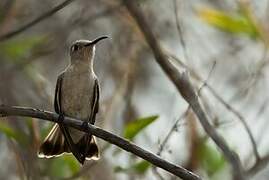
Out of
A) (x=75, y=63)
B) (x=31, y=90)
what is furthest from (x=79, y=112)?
(x=31, y=90)

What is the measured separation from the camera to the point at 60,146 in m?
5.43

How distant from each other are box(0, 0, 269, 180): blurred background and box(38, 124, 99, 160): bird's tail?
0.31ft

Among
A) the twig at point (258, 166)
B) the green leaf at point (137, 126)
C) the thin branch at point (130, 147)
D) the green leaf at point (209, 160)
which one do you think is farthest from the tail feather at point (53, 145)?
the twig at point (258, 166)

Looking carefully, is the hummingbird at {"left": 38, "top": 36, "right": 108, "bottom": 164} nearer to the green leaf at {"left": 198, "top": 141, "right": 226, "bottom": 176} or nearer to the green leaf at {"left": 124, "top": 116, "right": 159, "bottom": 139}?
the green leaf at {"left": 124, "top": 116, "right": 159, "bottom": 139}

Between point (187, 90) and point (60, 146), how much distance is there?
3.98 ft

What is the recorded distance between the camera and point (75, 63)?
19.5ft

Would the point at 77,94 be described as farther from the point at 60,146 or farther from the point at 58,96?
the point at 60,146

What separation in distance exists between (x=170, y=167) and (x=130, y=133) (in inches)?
44.8

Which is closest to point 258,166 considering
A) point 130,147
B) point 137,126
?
point 130,147

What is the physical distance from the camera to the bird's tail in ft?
17.3

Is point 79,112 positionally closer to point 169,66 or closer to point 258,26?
point 169,66

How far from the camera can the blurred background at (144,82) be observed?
5.41 meters

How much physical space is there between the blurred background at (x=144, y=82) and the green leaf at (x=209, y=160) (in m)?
0.01

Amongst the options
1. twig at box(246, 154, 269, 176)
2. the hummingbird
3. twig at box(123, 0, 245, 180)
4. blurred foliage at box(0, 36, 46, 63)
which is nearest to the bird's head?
the hummingbird
